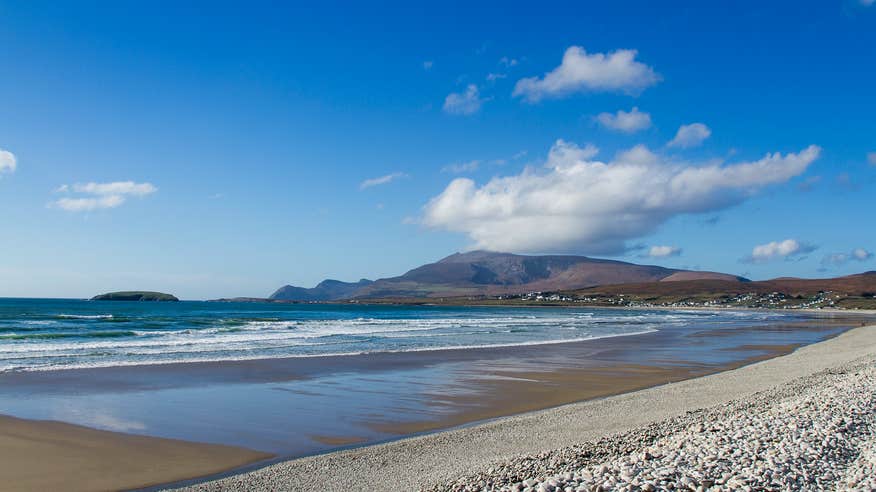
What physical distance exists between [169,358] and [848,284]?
181116mm

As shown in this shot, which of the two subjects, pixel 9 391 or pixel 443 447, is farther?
pixel 9 391

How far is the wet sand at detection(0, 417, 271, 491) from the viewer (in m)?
8.48

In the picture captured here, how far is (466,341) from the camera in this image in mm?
35156

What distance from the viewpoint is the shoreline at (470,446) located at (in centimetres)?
817

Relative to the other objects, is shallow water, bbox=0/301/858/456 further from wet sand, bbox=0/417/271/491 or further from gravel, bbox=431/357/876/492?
gravel, bbox=431/357/876/492

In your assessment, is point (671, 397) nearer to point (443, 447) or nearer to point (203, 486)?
point (443, 447)

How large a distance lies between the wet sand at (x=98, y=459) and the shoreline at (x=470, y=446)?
100 cm

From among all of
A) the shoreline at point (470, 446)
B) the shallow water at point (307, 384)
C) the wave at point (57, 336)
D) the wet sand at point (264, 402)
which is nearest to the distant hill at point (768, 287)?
the shallow water at point (307, 384)

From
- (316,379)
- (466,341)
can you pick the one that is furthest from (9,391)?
(466,341)

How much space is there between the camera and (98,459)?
30.9ft

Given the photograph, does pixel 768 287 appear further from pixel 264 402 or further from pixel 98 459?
pixel 98 459

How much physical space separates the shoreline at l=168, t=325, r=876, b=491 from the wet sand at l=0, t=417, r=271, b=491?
998mm

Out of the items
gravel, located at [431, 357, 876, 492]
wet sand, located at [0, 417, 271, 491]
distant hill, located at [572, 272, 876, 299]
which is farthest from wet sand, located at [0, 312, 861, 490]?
distant hill, located at [572, 272, 876, 299]

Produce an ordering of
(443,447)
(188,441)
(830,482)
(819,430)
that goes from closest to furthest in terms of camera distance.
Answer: (830,482), (819,430), (443,447), (188,441)
